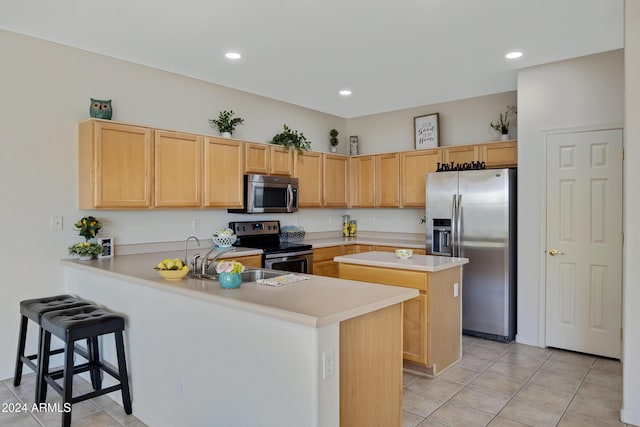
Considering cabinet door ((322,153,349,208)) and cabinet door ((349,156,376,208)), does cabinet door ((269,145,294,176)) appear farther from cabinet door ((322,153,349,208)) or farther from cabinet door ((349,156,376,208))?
cabinet door ((349,156,376,208))

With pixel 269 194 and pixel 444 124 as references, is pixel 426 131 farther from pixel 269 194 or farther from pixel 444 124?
pixel 269 194

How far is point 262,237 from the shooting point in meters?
5.09

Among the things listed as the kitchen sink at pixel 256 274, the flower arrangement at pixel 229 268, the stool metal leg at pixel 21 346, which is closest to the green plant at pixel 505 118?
the kitchen sink at pixel 256 274

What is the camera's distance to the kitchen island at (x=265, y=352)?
5.79ft

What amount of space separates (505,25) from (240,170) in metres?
2.84

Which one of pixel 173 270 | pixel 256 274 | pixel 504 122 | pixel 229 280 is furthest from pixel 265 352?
pixel 504 122

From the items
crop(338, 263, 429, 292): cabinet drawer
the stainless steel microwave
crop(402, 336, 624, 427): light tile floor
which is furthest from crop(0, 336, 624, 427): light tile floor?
the stainless steel microwave

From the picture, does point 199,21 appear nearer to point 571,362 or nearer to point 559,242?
point 559,242

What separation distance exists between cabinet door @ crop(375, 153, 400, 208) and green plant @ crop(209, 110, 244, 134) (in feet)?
6.76

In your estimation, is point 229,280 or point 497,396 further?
point 497,396

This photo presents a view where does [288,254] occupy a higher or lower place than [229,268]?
lower

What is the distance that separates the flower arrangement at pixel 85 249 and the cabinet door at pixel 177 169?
628 millimetres

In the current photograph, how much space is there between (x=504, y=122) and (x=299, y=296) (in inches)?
156

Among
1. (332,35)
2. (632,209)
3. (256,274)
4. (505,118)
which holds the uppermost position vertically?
(332,35)
